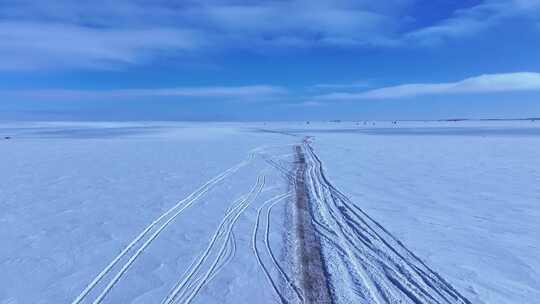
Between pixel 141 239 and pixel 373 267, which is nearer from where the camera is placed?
pixel 373 267

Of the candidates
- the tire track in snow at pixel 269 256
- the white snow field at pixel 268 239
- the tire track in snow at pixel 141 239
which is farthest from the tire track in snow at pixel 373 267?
the tire track in snow at pixel 141 239

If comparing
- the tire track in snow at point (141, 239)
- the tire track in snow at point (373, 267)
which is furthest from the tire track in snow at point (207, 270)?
the tire track in snow at point (373, 267)

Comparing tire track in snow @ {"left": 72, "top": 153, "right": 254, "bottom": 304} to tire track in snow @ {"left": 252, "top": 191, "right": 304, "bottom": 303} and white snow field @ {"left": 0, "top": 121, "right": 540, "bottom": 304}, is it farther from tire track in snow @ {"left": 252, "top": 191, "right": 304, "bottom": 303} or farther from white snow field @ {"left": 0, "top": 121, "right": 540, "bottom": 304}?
tire track in snow @ {"left": 252, "top": 191, "right": 304, "bottom": 303}

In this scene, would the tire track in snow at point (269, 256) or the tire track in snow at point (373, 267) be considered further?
the tire track in snow at point (269, 256)

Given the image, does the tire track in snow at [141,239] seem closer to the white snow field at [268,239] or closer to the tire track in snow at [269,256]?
the white snow field at [268,239]

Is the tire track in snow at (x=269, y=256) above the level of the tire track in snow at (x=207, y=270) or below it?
above

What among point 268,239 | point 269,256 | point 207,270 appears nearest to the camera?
point 207,270

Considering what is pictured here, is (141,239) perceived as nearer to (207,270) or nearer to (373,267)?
(207,270)

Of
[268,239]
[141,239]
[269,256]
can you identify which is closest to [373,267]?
[269,256]

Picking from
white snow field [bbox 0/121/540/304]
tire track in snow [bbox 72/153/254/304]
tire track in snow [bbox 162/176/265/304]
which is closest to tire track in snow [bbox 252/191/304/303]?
white snow field [bbox 0/121/540/304]

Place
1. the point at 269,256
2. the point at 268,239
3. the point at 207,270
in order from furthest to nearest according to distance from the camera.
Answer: the point at 268,239 < the point at 269,256 < the point at 207,270

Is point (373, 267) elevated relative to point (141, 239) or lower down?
elevated

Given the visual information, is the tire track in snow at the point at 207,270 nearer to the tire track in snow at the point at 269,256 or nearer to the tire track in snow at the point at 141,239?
the tire track in snow at the point at 269,256

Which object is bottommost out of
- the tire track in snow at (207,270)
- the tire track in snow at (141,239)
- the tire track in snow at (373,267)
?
the tire track in snow at (141,239)
